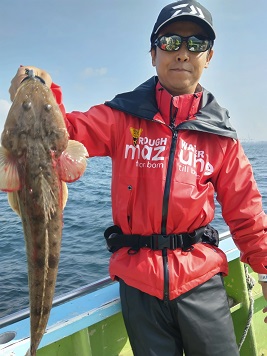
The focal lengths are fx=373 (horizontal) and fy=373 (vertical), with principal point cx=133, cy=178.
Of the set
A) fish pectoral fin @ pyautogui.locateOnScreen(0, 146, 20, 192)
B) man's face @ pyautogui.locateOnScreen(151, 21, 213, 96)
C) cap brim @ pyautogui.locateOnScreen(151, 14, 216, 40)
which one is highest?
cap brim @ pyautogui.locateOnScreen(151, 14, 216, 40)

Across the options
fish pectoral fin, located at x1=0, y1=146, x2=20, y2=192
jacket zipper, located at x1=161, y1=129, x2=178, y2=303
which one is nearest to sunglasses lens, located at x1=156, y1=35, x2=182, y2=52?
jacket zipper, located at x1=161, y1=129, x2=178, y2=303

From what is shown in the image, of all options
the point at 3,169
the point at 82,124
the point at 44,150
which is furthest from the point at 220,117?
the point at 3,169

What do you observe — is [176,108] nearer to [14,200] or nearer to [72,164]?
[72,164]

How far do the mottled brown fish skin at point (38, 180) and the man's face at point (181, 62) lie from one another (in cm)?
131

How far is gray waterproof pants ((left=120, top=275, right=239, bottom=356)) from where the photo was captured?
3055 mm

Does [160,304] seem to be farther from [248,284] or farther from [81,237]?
[81,237]

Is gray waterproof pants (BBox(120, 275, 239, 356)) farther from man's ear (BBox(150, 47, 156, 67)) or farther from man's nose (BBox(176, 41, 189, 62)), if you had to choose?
man's ear (BBox(150, 47, 156, 67))

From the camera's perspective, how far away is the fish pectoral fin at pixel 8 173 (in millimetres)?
2214

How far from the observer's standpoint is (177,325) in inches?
124

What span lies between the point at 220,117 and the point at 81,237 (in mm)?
9219

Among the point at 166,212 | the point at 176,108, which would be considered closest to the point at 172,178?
the point at 166,212

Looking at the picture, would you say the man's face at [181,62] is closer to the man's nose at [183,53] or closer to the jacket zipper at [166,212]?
the man's nose at [183,53]

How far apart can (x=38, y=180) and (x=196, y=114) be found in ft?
5.56

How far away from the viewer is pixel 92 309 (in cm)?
336
